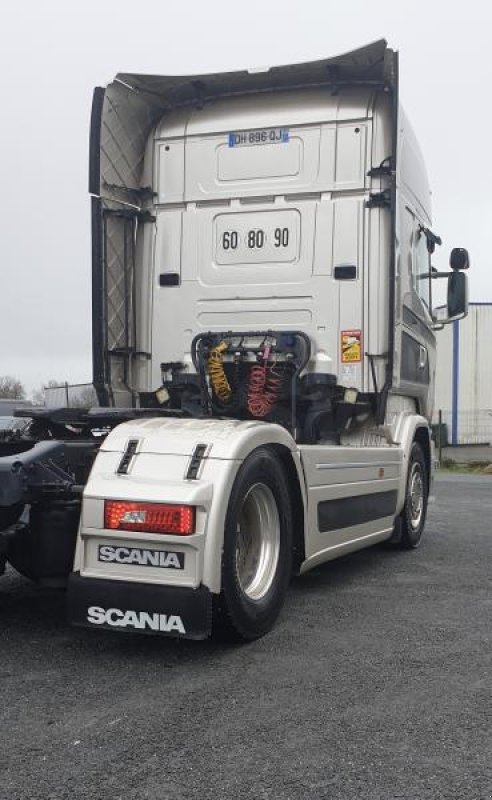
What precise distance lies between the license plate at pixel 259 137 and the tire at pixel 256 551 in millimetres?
3008

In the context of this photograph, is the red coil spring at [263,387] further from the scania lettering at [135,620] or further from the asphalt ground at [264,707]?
the scania lettering at [135,620]

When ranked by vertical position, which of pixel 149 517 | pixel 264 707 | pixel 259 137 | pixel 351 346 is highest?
pixel 259 137

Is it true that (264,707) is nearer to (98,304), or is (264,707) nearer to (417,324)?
(98,304)

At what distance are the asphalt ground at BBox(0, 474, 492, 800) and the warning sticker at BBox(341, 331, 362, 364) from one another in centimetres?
182

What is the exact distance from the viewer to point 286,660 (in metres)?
4.28

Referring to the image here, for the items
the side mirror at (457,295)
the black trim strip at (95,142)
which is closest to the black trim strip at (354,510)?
the side mirror at (457,295)

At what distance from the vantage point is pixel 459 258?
8148 millimetres

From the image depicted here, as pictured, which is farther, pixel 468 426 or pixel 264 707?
pixel 468 426

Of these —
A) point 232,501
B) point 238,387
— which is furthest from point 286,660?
point 238,387

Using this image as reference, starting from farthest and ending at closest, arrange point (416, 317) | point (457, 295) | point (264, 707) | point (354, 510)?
Answer: point (457, 295), point (416, 317), point (354, 510), point (264, 707)

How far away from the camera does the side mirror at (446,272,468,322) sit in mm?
8211

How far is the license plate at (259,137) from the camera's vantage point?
6.66 metres

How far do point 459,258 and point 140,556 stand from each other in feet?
17.3

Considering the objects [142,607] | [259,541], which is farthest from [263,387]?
[142,607]
